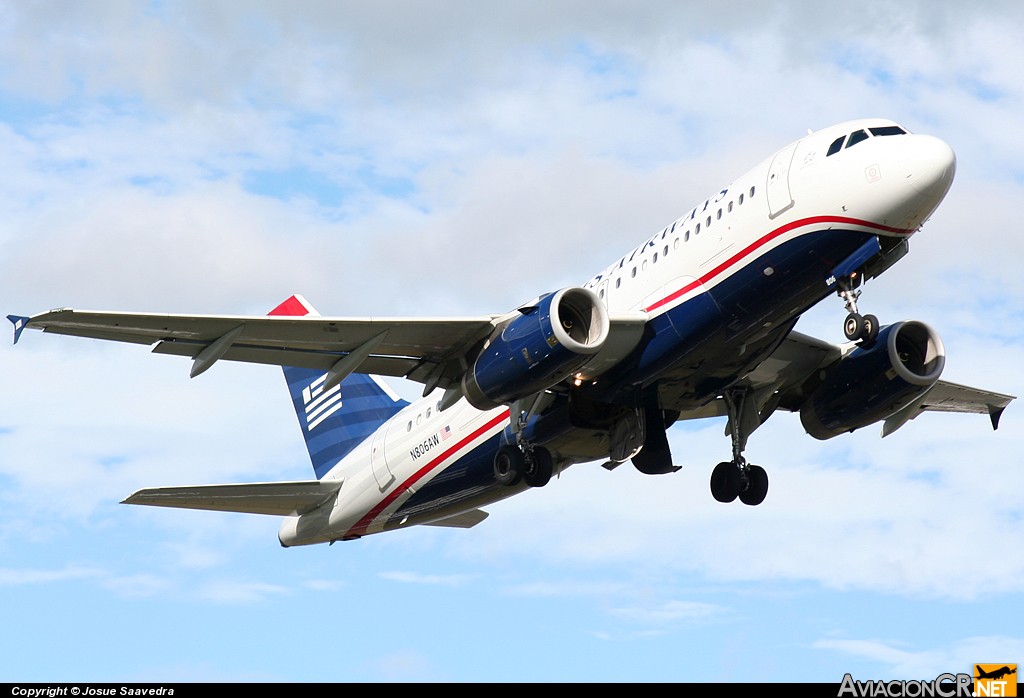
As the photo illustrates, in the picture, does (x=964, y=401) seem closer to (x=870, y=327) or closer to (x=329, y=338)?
(x=870, y=327)

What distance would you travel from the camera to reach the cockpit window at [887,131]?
26.3 metres

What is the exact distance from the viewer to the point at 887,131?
26.4 metres

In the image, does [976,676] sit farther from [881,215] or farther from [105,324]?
[105,324]

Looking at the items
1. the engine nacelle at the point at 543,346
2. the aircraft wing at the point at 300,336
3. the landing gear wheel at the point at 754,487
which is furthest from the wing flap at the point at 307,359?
the landing gear wheel at the point at 754,487

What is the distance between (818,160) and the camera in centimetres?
2662

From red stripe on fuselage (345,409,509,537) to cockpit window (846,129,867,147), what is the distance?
30.6 feet

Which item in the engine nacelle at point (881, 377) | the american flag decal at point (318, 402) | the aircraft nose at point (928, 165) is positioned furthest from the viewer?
the american flag decal at point (318, 402)

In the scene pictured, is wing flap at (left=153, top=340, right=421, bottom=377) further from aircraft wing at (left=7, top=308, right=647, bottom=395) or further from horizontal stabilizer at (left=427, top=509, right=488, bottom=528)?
horizontal stabilizer at (left=427, top=509, right=488, bottom=528)

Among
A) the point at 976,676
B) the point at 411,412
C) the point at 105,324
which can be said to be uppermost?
the point at 411,412

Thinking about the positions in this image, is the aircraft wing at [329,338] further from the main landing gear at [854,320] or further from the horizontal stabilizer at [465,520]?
the horizontal stabilizer at [465,520]

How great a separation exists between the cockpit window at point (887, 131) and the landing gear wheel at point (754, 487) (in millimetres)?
8930

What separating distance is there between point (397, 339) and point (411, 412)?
5.26m

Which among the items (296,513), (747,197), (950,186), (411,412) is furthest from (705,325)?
(296,513)

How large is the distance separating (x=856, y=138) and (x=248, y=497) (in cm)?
1543
